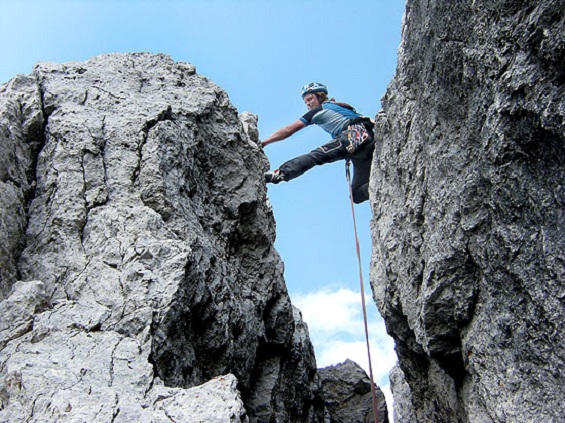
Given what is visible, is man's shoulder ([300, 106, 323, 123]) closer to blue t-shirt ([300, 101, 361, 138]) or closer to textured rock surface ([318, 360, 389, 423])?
blue t-shirt ([300, 101, 361, 138])

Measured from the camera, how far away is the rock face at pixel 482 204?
5945 mm

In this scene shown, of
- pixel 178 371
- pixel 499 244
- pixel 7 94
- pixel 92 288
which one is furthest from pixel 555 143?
pixel 7 94

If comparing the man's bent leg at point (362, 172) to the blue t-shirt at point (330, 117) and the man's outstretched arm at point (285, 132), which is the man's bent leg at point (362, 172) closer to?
the blue t-shirt at point (330, 117)

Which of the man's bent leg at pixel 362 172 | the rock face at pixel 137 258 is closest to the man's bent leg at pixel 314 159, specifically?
the man's bent leg at pixel 362 172

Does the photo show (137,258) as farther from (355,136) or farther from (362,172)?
(362,172)

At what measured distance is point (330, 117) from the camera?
13.5 m

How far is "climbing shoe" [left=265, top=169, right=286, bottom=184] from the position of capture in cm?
1262

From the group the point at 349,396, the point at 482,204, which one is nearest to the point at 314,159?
the point at 349,396

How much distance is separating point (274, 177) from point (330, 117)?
202cm

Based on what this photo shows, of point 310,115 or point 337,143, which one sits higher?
point 310,115

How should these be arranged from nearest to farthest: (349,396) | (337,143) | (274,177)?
1. (274,177)
2. (337,143)
3. (349,396)

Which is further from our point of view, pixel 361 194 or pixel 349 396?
pixel 349 396

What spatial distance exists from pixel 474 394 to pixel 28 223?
20.5 feet

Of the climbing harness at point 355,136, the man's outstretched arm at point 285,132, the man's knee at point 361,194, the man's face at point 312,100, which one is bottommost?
the man's knee at point 361,194
